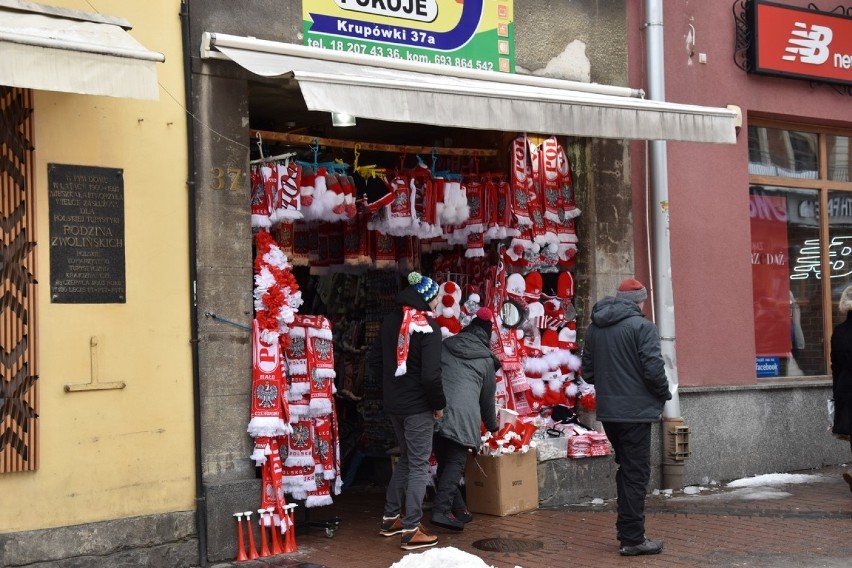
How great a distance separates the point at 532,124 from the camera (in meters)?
8.09

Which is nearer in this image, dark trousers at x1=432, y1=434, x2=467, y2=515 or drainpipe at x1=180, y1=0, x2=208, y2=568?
drainpipe at x1=180, y1=0, x2=208, y2=568

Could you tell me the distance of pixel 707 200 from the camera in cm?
1074

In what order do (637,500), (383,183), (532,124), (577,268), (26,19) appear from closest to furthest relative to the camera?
(26,19) < (637,500) < (532,124) < (383,183) < (577,268)

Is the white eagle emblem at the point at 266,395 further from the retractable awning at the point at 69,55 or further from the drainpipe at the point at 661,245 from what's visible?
the drainpipe at the point at 661,245

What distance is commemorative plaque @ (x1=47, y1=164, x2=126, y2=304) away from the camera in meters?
6.84

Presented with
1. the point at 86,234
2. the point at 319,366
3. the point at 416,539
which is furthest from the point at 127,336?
the point at 416,539

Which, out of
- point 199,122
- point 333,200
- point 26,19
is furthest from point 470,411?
point 26,19

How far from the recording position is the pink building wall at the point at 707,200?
10453mm

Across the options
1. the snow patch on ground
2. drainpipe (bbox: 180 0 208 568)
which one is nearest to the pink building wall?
drainpipe (bbox: 180 0 208 568)

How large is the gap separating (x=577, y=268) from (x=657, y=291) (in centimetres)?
81

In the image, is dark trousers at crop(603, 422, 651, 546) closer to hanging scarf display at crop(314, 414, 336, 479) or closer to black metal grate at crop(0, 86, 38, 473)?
hanging scarf display at crop(314, 414, 336, 479)

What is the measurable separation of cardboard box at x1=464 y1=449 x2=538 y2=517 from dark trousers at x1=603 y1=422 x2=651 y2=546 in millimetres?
1535

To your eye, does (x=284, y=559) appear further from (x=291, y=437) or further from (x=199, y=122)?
(x=199, y=122)

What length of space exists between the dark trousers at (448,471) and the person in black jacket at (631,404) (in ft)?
4.07
